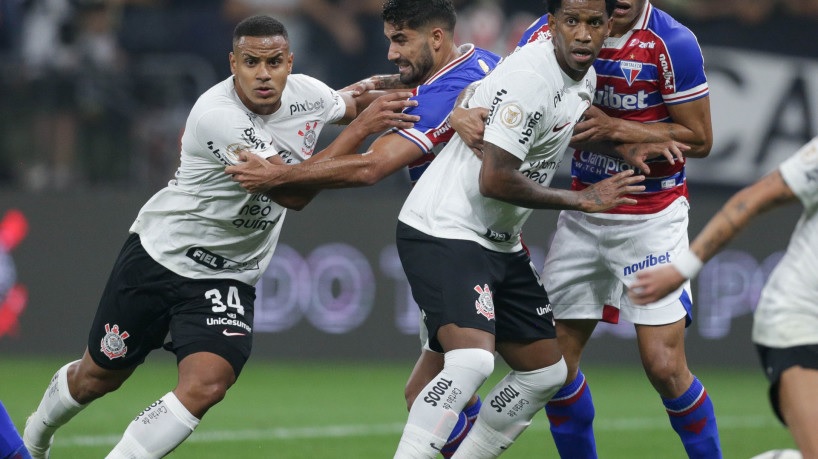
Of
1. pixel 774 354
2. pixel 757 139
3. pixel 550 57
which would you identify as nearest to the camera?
pixel 774 354

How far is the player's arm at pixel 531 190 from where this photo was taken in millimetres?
5996

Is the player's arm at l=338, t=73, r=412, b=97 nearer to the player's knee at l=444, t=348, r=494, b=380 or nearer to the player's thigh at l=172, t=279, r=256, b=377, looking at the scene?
the player's thigh at l=172, t=279, r=256, b=377

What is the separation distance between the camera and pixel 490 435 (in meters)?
6.50

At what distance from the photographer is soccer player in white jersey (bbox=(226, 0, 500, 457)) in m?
6.24

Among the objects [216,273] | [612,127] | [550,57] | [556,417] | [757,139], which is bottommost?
[757,139]

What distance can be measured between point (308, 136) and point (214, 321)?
1.12 m

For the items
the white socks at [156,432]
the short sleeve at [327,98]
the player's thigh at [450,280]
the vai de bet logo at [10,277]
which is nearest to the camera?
the white socks at [156,432]

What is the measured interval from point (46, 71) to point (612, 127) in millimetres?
7587

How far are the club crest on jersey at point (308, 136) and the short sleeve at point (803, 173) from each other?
273 centimetres

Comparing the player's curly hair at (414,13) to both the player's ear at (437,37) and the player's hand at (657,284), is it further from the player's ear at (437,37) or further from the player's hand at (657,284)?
the player's hand at (657,284)

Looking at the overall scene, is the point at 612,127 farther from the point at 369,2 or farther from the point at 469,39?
the point at 369,2

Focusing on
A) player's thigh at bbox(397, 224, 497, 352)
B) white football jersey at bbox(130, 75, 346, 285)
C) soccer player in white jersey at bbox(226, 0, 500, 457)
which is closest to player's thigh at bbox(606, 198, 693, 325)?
player's thigh at bbox(397, 224, 497, 352)

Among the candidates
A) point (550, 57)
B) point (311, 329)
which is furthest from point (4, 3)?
point (550, 57)

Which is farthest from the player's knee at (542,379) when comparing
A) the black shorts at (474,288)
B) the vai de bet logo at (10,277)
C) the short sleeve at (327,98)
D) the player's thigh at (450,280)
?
the vai de bet logo at (10,277)
